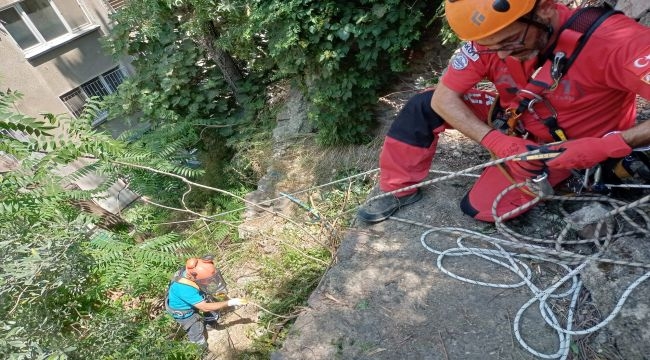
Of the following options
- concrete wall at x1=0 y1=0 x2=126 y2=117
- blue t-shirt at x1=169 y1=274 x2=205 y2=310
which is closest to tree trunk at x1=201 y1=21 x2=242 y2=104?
blue t-shirt at x1=169 y1=274 x2=205 y2=310

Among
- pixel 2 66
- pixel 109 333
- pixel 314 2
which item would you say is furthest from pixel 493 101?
pixel 2 66

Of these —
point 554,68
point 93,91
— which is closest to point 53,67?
point 93,91

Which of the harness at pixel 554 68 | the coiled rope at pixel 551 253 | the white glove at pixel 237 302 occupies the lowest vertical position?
the white glove at pixel 237 302

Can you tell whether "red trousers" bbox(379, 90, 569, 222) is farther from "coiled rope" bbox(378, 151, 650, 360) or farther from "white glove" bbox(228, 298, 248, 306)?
"white glove" bbox(228, 298, 248, 306)

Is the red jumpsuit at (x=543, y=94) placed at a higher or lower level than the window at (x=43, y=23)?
lower

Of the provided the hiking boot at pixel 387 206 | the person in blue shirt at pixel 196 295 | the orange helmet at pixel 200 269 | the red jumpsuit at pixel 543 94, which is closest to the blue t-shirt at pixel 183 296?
the person in blue shirt at pixel 196 295

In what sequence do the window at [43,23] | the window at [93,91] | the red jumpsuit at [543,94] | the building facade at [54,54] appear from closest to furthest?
the red jumpsuit at [543,94]
the building facade at [54,54]
the window at [43,23]
the window at [93,91]

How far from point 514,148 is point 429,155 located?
670 mm

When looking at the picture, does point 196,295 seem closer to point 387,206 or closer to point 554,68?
point 387,206

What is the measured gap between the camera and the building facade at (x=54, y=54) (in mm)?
9297

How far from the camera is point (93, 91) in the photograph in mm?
11531

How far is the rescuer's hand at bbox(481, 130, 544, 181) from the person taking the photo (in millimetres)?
2186

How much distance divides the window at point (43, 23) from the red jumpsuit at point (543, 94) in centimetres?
1143

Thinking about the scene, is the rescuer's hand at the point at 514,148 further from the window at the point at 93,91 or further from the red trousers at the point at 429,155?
the window at the point at 93,91
